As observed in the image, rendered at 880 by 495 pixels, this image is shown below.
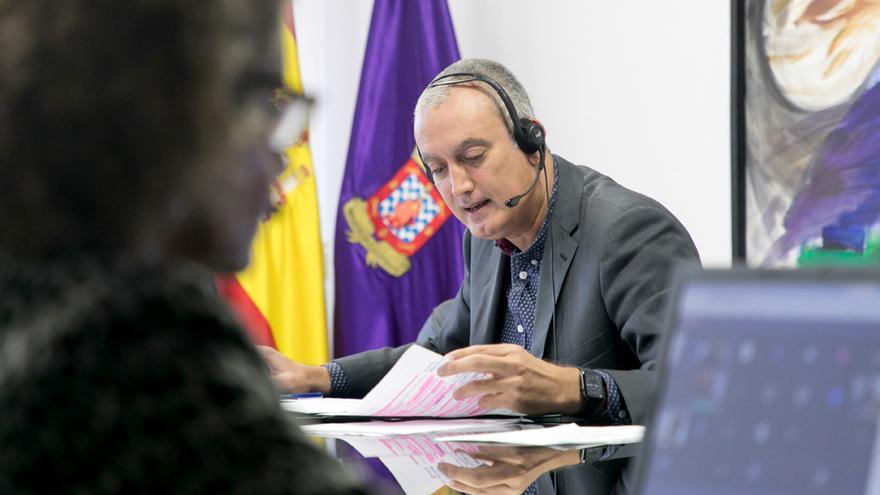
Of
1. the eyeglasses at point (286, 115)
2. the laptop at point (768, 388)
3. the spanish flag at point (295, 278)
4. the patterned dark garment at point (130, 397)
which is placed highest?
the eyeglasses at point (286, 115)

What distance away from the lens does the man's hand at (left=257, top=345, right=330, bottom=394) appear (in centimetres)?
211

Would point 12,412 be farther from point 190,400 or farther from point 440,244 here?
point 440,244

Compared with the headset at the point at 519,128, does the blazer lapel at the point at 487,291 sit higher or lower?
lower

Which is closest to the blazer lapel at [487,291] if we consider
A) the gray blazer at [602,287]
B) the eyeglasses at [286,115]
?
the gray blazer at [602,287]

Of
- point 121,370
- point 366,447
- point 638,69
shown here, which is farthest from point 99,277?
point 638,69

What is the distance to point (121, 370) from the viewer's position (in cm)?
41

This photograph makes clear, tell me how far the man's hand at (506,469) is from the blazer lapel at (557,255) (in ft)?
2.06

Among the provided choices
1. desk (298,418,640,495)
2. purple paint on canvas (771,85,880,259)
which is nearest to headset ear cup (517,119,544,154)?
purple paint on canvas (771,85,880,259)

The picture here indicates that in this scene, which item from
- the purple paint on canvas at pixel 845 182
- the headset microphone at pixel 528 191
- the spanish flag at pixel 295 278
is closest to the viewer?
the headset microphone at pixel 528 191

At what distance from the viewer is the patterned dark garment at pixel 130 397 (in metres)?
0.40

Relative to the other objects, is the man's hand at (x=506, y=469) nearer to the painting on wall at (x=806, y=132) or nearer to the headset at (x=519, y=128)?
the headset at (x=519, y=128)

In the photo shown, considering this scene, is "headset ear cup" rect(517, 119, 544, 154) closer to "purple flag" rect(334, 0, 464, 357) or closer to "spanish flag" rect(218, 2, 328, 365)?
"purple flag" rect(334, 0, 464, 357)

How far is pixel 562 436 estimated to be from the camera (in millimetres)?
1550

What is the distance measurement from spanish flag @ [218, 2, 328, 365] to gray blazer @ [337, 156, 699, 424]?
1158mm
